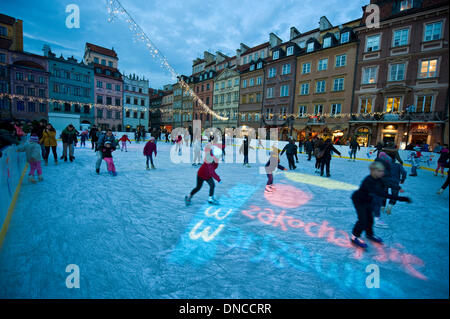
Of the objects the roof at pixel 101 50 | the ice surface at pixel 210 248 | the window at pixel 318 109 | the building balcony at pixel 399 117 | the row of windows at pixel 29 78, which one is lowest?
the ice surface at pixel 210 248

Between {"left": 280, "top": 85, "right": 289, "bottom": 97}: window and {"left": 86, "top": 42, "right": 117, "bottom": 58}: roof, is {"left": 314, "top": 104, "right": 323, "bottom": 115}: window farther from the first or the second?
{"left": 86, "top": 42, "right": 117, "bottom": 58}: roof

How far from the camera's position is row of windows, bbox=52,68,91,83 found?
32109 millimetres

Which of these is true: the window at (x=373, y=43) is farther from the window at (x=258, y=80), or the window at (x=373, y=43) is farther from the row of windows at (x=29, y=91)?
the row of windows at (x=29, y=91)

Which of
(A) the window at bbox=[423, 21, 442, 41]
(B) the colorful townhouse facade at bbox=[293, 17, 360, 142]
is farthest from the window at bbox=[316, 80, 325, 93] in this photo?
(A) the window at bbox=[423, 21, 442, 41]

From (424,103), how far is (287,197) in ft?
63.8

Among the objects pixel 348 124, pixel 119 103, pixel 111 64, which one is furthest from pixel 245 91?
pixel 111 64

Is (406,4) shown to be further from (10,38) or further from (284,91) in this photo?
(10,38)

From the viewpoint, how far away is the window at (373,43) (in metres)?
19.1

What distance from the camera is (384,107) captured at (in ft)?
63.6

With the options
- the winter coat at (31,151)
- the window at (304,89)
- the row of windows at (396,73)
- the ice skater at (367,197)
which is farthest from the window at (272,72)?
the ice skater at (367,197)

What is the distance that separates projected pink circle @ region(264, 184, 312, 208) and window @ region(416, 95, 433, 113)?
18.4 m

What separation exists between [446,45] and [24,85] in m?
41.6

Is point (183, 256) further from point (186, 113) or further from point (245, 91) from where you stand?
point (186, 113)

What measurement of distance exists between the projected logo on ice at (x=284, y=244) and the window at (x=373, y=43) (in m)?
22.0
